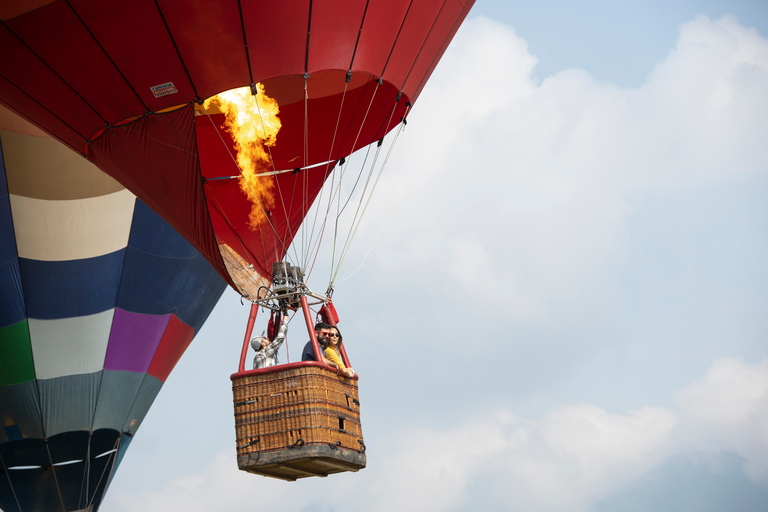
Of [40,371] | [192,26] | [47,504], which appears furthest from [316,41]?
[47,504]

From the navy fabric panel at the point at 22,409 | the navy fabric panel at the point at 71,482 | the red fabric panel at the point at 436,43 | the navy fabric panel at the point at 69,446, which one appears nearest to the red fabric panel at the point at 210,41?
the red fabric panel at the point at 436,43

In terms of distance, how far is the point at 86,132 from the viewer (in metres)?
5.92

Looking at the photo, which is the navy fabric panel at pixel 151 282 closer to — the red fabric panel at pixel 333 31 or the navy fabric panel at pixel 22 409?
the navy fabric panel at pixel 22 409

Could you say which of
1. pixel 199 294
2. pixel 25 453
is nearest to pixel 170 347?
pixel 199 294

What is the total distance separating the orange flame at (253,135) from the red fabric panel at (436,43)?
1068 millimetres

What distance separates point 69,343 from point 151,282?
1.11 metres

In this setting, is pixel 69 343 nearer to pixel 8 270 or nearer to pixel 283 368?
pixel 8 270

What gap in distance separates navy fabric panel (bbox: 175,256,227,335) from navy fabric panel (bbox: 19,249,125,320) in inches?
34.4

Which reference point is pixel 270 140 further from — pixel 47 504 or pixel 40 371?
pixel 47 504

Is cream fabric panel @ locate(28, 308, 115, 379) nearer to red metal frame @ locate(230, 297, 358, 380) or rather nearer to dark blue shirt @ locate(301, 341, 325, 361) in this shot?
red metal frame @ locate(230, 297, 358, 380)

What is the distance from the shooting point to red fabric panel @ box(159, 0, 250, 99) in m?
5.14

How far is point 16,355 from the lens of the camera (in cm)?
964

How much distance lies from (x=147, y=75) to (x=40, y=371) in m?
5.49

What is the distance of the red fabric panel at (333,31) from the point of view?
5348 millimetres
